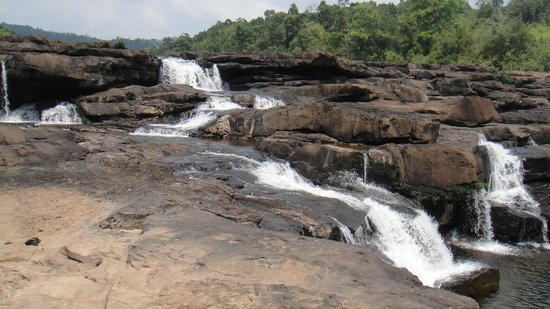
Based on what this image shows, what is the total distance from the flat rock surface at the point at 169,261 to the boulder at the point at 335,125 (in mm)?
8130

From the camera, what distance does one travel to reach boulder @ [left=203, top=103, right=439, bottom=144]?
16031 mm

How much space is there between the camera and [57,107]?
21.0 meters

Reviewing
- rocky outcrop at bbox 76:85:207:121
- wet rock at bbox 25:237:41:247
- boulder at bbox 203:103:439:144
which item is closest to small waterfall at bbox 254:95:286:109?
rocky outcrop at bbox 76:85:207:121

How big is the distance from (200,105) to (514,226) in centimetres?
1350

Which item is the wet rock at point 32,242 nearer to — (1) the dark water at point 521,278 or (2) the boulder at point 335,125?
(1) the dark water at point 521,278

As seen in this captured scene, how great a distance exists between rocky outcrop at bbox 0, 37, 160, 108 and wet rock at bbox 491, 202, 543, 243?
17592mm

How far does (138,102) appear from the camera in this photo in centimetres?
2058

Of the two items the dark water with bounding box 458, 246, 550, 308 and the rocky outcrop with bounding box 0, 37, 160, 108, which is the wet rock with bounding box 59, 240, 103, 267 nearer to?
the dark water with bounding box 458, 246, 550, 308

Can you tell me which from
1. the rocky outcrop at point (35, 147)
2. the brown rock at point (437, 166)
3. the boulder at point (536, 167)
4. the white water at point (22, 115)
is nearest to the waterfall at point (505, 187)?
the boulder at point (536, 167)

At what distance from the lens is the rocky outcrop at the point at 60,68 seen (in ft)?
67.8

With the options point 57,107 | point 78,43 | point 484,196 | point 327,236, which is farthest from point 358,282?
point 78,43

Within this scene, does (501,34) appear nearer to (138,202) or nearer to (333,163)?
(333,163)

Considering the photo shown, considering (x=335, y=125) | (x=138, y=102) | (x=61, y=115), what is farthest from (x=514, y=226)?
(x=61, y=115)

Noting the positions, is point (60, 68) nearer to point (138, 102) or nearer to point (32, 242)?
point (138, 102)
